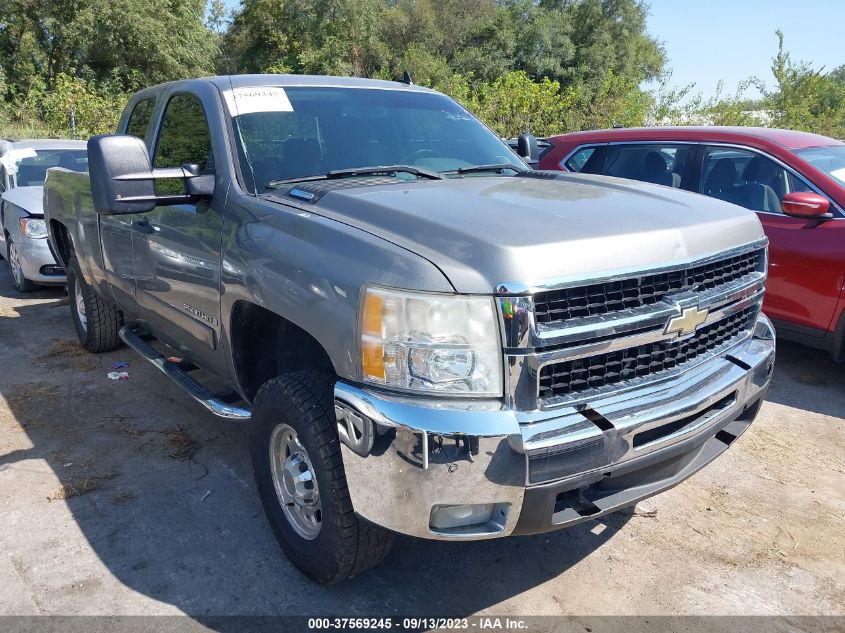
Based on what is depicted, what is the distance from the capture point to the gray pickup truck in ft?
6.96

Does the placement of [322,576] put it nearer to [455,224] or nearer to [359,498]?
[359,498]

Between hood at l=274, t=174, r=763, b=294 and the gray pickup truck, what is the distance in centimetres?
1

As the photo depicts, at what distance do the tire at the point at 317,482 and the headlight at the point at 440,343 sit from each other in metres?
0.44

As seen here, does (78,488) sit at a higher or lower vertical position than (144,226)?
lower

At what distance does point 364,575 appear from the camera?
2850 mm

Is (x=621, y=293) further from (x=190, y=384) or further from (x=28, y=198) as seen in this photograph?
(x=28, y=198)

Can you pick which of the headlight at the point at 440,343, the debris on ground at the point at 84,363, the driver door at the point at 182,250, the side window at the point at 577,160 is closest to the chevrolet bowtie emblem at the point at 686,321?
the headlight at the point at 440,343

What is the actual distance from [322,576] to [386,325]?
3.64 ft

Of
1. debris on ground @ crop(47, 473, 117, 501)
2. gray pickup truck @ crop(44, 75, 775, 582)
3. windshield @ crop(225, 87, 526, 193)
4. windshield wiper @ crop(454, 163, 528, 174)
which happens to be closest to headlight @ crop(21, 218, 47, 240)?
gray pickup truck @ crop(44, 75, 775, 582)

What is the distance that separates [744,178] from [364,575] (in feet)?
13.9

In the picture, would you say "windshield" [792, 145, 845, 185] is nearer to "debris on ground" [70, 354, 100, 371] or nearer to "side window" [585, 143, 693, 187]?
"side window" [585, 143, 693, 187]

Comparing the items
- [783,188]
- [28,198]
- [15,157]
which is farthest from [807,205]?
[15,157]

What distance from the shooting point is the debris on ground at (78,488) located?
3.43 metres

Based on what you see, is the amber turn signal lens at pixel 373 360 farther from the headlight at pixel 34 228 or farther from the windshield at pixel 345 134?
the headlight at pixel 34 228
